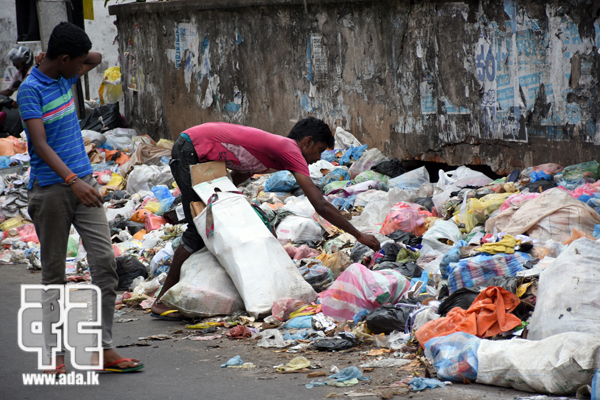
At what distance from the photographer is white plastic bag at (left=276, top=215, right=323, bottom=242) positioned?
20.3 feet

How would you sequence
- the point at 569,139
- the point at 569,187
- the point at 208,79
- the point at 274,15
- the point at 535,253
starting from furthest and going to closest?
the point at 208,79
the point at 274,15
the point at 569,139
the point at 569,187
the point at 535,253

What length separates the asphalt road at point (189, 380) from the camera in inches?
128

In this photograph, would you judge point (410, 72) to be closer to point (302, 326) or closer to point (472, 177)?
point (472, 177)

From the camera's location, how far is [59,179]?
344 centimetres

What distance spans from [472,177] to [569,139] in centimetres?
98

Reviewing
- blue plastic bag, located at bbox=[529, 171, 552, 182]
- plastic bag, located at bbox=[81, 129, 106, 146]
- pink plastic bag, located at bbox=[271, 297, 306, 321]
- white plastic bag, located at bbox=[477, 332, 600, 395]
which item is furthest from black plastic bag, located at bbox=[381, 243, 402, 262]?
plastic bag, located at bbox=[81, 129, 106, 146]

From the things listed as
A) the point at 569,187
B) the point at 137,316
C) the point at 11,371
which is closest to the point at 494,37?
the point at 569,187

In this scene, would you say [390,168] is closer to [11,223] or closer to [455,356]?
[455,356]

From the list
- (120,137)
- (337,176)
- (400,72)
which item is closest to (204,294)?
(337,176)

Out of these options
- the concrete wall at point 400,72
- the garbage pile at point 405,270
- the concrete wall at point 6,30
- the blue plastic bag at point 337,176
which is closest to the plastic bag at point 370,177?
the garbage pile at point 405,270

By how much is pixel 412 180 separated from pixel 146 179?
3.75 meters

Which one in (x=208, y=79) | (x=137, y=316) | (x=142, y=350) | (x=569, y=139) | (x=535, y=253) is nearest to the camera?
(x=142, y=350)

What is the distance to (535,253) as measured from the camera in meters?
4.53

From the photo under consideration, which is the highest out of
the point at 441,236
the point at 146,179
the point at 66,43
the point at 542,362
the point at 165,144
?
the point at 66,43
